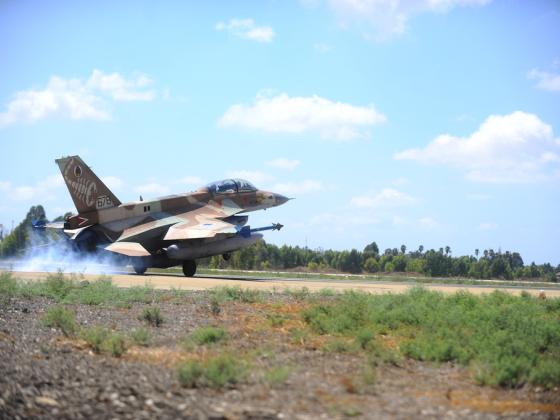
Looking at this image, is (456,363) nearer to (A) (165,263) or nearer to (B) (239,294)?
(B) (239,294)

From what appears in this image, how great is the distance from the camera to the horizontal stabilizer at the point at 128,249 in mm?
37531

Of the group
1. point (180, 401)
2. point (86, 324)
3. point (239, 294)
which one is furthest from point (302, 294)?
point (180, 401)

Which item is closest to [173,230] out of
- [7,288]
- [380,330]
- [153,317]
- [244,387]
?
[7,288]

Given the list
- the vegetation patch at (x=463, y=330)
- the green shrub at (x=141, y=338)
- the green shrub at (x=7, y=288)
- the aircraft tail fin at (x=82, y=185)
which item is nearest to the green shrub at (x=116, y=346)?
the green shrub at (x=141, y=338)

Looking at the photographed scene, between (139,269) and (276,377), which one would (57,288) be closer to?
(139,269)

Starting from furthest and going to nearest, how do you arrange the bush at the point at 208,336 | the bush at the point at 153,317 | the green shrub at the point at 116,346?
the bush at the point at 153,317
the bush at the point at 208,336
the green shrub at the point at 116,346

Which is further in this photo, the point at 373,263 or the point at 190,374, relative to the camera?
the point at 373,263

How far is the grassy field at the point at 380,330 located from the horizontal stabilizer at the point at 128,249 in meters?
11.1

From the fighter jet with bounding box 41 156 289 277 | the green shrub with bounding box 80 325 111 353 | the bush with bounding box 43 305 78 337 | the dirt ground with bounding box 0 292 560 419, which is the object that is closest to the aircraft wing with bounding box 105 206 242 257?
the fighter jet with bounding box 41 156 289 277

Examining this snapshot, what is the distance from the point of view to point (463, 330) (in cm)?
1716

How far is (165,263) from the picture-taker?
40.0 metres

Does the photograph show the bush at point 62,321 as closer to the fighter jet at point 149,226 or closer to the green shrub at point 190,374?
the green shrub at point 190,374

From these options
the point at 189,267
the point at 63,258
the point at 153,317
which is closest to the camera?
the point at 153,317

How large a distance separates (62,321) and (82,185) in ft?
71.2
